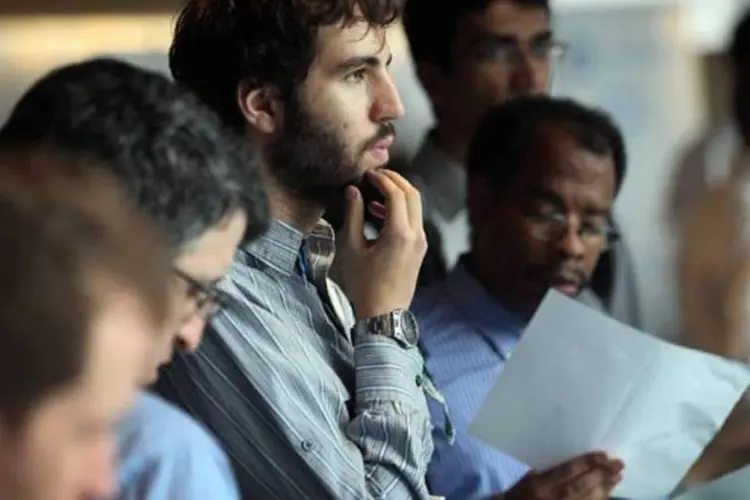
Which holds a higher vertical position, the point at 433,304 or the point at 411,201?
the point at 411,201

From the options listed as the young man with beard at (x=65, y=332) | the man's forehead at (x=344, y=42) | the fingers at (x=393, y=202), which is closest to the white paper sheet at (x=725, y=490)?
the fingers at (x=393, y=202)

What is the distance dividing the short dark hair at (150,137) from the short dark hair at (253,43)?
181mm

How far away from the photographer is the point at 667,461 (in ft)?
3.65

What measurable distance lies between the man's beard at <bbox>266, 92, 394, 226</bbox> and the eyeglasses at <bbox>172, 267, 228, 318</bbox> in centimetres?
23

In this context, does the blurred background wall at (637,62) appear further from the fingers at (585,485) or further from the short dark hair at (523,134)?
the fingers at (585,485)

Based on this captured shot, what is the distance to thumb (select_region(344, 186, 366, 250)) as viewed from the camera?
37.9 inches

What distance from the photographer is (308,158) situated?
37.7 inches

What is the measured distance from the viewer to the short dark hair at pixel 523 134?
1.36 meters

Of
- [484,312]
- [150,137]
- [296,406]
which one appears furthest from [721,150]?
[150,137]

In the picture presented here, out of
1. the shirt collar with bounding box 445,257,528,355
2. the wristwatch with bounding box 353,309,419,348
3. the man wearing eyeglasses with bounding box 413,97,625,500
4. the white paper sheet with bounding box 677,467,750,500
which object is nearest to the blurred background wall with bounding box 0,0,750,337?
the man wearing eyeglasses with bounding box 413,97,625,500

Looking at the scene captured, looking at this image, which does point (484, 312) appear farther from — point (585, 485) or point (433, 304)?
point (585, 485)

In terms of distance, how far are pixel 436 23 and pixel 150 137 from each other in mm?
864

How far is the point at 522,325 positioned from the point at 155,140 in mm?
652

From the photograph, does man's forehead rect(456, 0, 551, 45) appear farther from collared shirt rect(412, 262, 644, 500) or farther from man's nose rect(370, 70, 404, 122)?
man's nose rect(370, 70, 404, 122)
